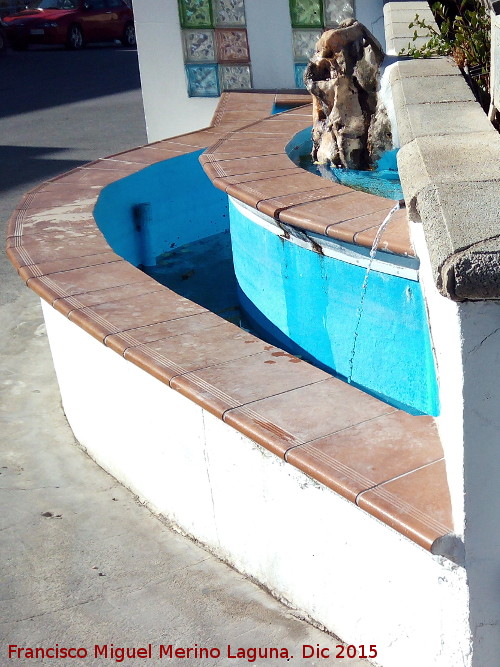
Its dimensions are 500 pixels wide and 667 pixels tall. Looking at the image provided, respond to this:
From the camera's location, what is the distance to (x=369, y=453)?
8.30 feet

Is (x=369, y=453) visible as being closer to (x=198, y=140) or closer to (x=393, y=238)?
(x=393, y=238)

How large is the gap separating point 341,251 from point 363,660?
Result: 1880 millimetres

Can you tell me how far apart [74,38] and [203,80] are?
12517mm

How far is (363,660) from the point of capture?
2609 mm

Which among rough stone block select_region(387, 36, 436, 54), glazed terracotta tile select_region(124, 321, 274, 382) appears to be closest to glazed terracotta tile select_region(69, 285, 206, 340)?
glazed terracotta tile select_region(124, 321, 274, 382)

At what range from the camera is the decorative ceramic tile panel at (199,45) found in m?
8.66

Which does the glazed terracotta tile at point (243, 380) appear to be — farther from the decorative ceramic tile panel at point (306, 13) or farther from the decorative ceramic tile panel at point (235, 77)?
the decorative ceramic tile panel at point (235, 77)

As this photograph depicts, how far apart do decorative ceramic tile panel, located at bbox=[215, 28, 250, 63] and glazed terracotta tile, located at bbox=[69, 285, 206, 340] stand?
527 centimetres

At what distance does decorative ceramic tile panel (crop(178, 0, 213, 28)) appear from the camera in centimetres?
852

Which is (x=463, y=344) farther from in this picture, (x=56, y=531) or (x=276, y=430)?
(x=56, y=531)

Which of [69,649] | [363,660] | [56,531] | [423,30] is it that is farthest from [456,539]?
[423,30]

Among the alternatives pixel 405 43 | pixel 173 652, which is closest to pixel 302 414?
pixel 173 652

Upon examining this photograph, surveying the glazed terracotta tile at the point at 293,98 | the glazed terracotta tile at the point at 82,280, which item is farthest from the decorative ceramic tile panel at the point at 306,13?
the glazed terracotta tile at the point at 82,280

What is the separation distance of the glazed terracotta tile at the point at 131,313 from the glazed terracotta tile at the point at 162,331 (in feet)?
0.12
